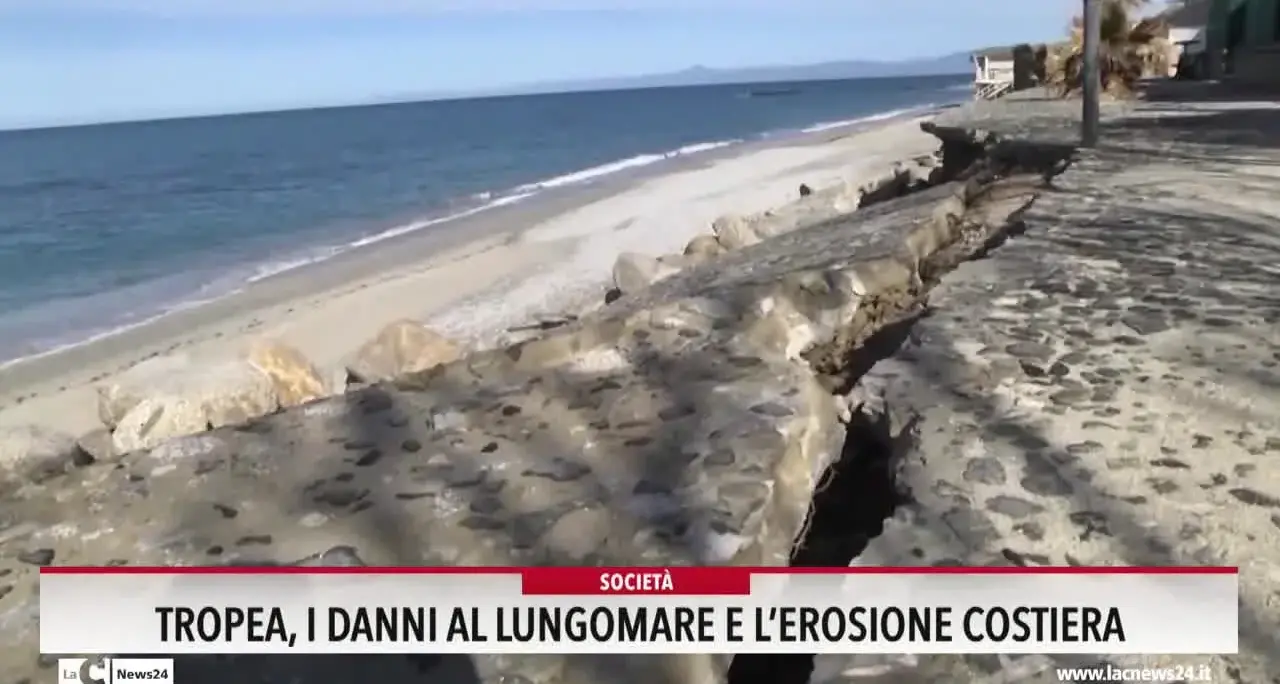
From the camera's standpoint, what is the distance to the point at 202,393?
6289 millimetres

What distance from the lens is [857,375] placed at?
409 centimetres

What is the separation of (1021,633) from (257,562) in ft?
6.33

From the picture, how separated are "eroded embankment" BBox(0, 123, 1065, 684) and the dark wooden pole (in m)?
5.96

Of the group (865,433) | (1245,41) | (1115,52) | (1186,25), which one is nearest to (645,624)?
(865,433)

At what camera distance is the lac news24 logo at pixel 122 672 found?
2.34 m

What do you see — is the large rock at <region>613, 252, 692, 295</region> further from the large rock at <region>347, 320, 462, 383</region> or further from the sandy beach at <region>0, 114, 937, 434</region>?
the large rock at <region>347, 320, 462, 383</region>

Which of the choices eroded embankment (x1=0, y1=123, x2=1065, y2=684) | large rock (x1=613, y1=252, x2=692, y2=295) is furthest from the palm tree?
eroded embankment (x1=0, y1=123, x2=1065, y2=684)

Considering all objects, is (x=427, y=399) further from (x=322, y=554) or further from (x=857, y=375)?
(x=857, y=375)

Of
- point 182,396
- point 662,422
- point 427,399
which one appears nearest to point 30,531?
point 427,399

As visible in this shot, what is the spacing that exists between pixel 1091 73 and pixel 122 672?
9.28 meters

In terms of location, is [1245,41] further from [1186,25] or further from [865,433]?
[865,433]

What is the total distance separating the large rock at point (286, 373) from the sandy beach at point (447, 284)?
2214mm

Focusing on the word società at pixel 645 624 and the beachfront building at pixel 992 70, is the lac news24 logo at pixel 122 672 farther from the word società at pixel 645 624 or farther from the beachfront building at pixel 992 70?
the beachfront building at pixel 992 70

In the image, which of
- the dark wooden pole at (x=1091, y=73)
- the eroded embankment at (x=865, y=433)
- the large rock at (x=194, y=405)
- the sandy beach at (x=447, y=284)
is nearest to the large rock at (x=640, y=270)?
the sandy beach at (x=447, y=284)
